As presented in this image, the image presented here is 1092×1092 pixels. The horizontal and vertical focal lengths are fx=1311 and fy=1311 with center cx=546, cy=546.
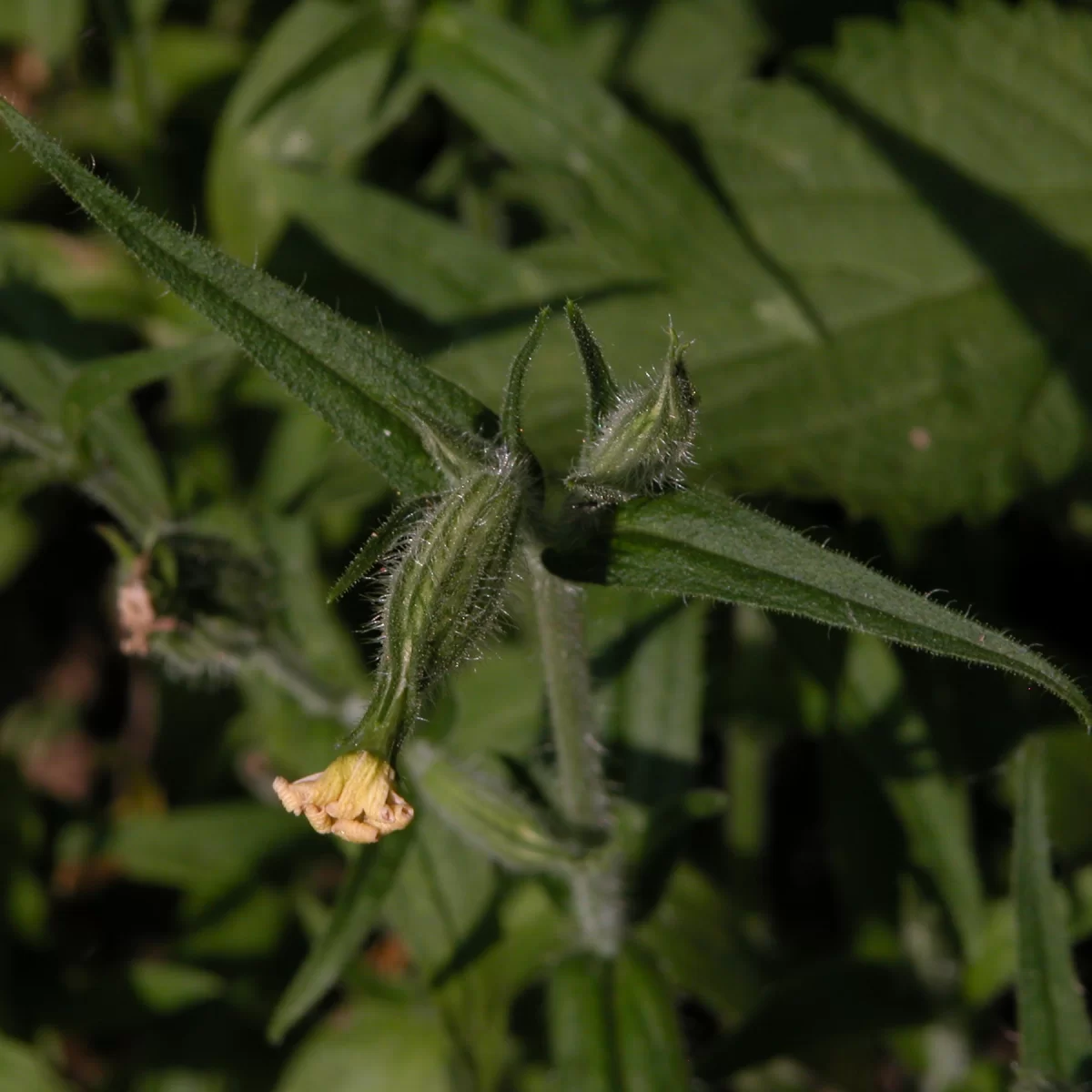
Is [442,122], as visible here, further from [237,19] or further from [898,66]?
[898,66]

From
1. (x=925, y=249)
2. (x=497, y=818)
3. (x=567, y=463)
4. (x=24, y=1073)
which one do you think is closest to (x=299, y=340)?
(x=497, y=818)

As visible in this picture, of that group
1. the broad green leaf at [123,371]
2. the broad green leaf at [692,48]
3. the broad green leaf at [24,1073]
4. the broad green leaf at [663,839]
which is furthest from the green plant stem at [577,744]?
the broad green leaf at [692,48]

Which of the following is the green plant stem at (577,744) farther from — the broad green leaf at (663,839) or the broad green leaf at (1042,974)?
the broad green leaf at (1042,974)

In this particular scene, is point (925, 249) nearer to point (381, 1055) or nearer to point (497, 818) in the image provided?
point (497, 818)

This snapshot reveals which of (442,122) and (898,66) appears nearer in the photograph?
(898,66)

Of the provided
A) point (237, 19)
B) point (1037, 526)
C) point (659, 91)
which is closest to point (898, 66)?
point (659, 91)

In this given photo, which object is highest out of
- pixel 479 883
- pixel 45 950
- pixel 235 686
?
pixel 479 883

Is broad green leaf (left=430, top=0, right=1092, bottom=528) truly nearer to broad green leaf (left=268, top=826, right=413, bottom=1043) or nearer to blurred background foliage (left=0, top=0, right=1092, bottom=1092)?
blurred background foliage (left=0, top=0, right=1092, bottom=1092)
